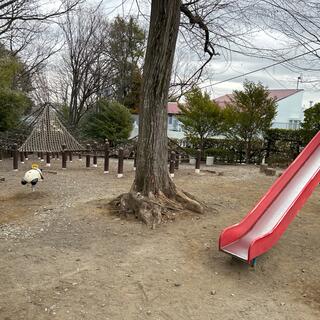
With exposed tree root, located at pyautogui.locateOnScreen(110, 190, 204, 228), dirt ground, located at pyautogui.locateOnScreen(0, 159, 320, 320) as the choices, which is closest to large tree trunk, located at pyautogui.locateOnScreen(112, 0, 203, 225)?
exposed tree root, located at pyautogui.locateOnScreen(110, 190, 204, 228)

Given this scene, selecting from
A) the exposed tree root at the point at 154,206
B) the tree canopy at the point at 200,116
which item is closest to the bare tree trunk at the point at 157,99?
the exposed tree root at the point at 154,206

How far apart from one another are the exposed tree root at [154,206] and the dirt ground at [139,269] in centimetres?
17

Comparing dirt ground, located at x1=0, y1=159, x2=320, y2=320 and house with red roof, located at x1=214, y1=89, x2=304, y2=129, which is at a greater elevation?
house with red roof, located at x1=214, y1=89, x2=304, y2=129

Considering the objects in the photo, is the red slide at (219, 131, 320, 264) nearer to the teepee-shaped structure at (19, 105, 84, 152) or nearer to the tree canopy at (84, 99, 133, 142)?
the teepee-shaped structure at (19, 105, 84, 152)

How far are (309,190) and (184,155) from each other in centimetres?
967

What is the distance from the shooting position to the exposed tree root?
5.79 meters

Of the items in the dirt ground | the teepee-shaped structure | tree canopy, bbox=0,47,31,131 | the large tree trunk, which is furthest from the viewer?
tree canopy, bbox=0,47,31,131

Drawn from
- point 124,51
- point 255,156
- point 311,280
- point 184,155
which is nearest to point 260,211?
point 311,280

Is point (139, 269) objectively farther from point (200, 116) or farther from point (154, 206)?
point (200, 116)

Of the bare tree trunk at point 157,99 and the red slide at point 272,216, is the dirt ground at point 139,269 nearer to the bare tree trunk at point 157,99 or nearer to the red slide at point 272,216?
the red slide at point 272,216

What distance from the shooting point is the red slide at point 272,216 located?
4297mm

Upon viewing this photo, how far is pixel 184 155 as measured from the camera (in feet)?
47.0

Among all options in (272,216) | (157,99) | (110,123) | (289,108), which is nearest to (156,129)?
(157,99)

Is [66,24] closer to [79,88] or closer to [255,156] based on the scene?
[79,88]
